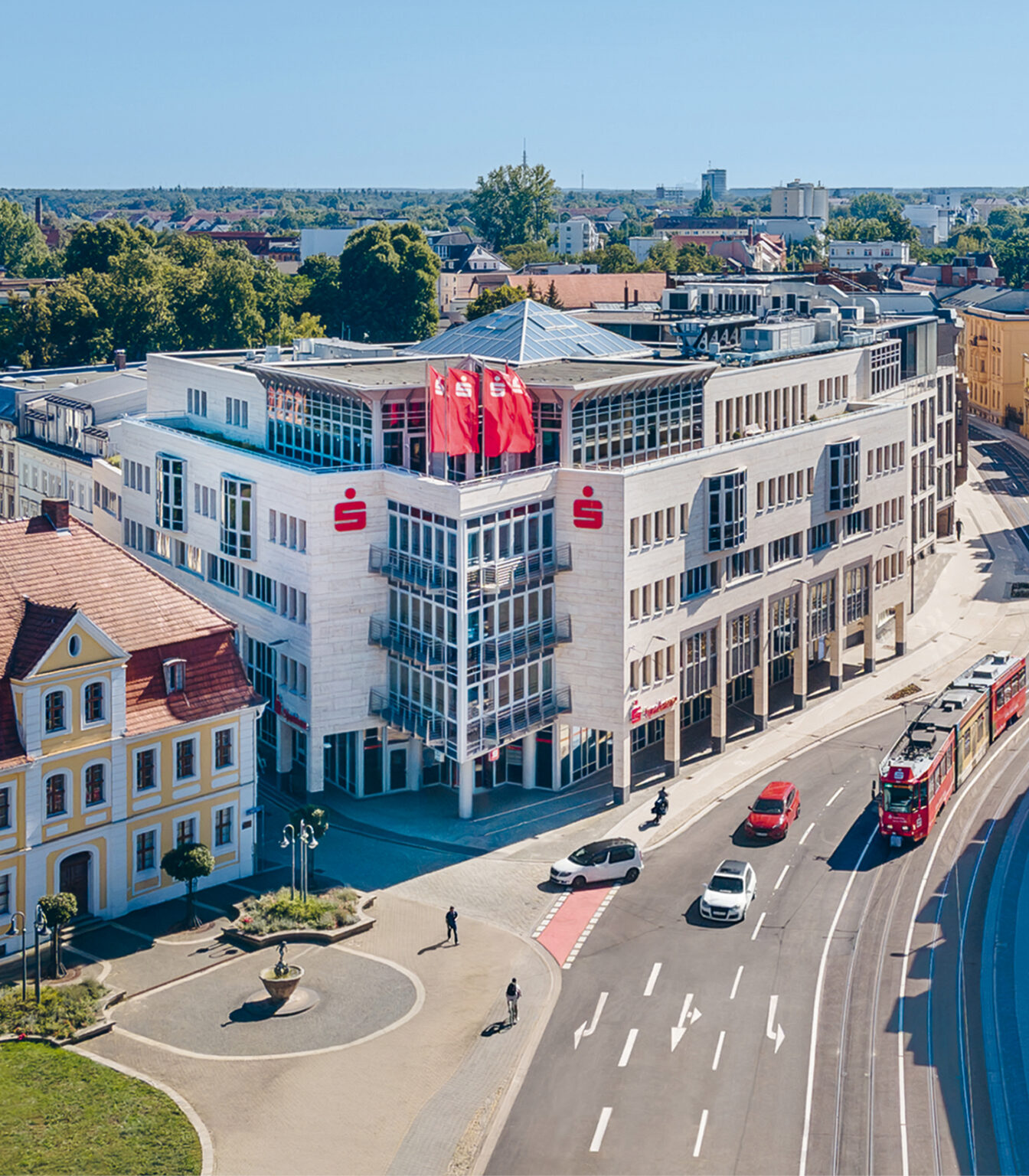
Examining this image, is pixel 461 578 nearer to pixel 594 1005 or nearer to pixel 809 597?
pixel 594 1005

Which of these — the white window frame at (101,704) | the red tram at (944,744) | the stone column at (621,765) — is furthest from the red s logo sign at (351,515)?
the red tram at (944,744)

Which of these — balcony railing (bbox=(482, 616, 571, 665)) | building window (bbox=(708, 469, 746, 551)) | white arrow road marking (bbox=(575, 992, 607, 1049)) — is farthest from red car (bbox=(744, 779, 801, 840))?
white arrow road marking (bbox=(575, 992, 607, 1049))

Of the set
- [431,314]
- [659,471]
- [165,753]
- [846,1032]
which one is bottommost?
[846,1032]

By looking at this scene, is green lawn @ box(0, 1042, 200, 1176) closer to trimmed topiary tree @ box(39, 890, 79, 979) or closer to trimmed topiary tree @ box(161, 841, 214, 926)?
trimmed topiary tree @ box(39, 890, 79, 979)

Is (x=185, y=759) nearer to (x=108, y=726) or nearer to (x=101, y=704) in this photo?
(x=108, y=726)

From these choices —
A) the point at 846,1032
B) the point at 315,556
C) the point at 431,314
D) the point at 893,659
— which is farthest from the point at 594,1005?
the point at 431,314
